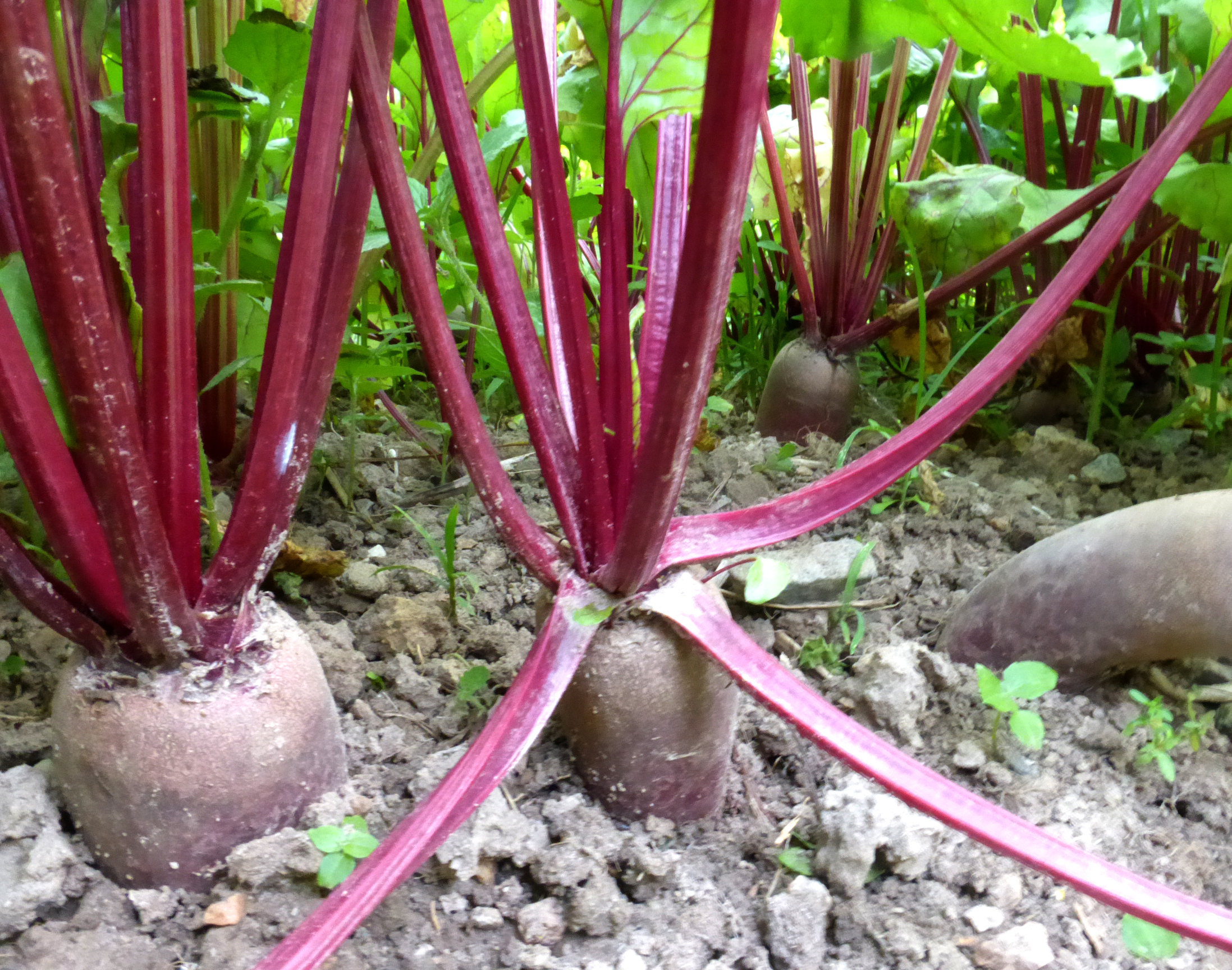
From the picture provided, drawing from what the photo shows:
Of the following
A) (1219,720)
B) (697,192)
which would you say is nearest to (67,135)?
(697,192)

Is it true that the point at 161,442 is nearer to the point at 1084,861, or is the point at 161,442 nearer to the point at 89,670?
the point at 89,670

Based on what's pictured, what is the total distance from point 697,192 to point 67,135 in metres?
0.33

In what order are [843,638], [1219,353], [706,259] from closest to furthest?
[706,259]
[843,638]
[1219,353]

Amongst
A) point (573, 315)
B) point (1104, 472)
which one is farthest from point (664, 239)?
point (1104, 472)

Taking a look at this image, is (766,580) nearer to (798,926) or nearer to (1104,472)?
(798,926)

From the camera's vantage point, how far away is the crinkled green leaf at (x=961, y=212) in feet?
3.16

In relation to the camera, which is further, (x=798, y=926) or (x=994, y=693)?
(x=994, y=693)

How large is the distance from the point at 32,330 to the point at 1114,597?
903 mm

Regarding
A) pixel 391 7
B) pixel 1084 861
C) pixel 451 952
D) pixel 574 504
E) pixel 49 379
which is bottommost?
pixel 451 952

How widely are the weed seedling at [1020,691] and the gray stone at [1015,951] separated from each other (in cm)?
15

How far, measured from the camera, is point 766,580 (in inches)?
24.7

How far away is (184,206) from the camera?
0.54 metres

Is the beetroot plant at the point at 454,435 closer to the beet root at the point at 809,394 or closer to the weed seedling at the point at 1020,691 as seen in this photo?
the weed seedling at the point at 1020,691

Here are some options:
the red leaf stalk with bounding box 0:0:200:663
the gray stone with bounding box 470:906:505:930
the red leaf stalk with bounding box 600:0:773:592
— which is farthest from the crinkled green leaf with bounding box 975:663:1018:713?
the red leaf stalk with bounding box 0:0:200:663
